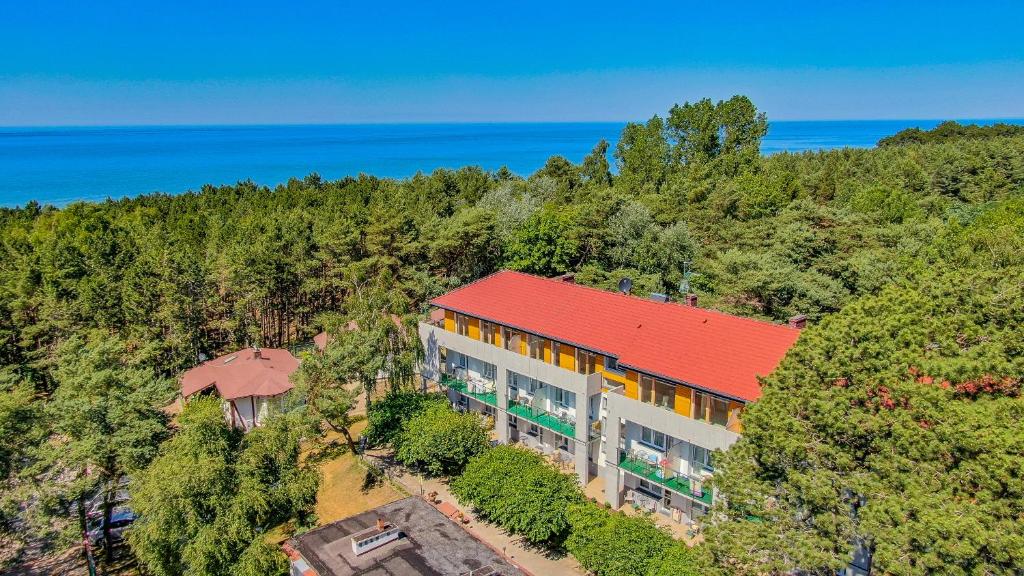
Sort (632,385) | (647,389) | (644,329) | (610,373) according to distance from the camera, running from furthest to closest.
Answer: (610,373)
(644,329)
(632,385)
(647,389)

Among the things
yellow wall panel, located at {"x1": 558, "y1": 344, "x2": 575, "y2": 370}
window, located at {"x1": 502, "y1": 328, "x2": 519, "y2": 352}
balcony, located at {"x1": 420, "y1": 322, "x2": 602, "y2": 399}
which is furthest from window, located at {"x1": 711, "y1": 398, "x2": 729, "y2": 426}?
window, located at {"x1": 502, "y1": 328, "x2": 519, "y2": 352}

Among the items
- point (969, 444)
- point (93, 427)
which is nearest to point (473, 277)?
point (93, 427)

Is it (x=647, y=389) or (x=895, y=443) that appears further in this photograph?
(x=647, y=389)

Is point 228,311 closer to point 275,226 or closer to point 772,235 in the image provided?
point 275,226

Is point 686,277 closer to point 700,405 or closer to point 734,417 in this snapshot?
point 700,405

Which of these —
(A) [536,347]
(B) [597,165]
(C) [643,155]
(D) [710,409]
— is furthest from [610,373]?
(B) [597,165]

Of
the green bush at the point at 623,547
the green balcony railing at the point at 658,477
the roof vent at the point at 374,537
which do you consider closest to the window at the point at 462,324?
the green balcony railing at the point at 658,477

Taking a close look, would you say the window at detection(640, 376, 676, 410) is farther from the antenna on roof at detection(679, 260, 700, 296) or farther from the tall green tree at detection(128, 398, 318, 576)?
the antenna on roof at detection(679, 260, 700, 296)
